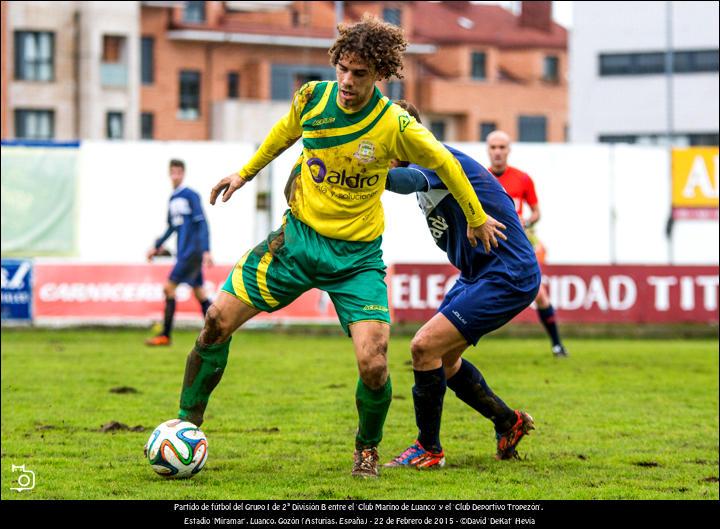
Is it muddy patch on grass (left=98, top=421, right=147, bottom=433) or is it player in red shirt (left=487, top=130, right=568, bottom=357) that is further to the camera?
player in red shirt (left=487, top=130, right=568, bottom=357)

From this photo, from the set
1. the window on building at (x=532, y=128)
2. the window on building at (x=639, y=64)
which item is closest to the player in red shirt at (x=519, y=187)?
the window on building at (x=639, y=64)

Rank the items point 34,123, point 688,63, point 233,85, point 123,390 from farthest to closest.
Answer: point 233,85, point 34,123, point 688,63, point 123,390

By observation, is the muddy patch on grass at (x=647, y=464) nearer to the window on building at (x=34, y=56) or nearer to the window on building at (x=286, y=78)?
the window on building at (x=34, y=56)

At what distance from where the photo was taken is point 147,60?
60094 mm

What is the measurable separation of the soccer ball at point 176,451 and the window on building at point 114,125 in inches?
1972

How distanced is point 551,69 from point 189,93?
2143 centimetres

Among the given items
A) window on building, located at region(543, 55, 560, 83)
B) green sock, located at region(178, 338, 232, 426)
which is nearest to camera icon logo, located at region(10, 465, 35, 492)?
green sock, located at region(178, 338, 232, 426)

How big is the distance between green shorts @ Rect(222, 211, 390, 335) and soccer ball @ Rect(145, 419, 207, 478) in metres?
0.81

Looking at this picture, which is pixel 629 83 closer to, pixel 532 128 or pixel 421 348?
pixel 532 128

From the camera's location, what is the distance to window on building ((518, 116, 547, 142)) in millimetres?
68875

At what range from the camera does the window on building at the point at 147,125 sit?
61.4 metres

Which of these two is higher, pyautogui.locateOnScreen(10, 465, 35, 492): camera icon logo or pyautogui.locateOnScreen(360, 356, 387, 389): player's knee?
pyautogui.locateOnScreen(360, 356, 387, 389): player's knee

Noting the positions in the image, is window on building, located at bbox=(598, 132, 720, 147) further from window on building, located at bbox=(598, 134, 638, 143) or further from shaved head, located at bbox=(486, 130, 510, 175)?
shaved head, located at bbox=(486, 130, 510, 175)

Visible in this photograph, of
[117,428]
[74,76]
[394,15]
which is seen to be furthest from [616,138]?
[117,428]
